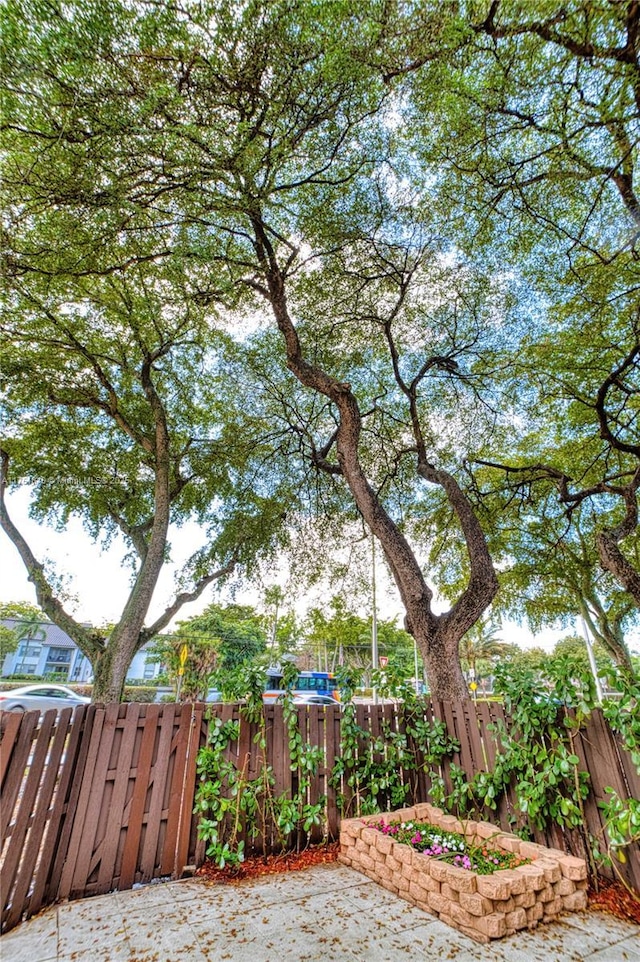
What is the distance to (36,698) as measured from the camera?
36.5 ft

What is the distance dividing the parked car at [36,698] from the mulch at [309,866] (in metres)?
7.84

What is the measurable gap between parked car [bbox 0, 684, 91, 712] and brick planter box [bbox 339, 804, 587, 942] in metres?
8.68

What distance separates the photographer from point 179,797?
3137mm

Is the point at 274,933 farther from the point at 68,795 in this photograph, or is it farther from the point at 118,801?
the point at 68,795

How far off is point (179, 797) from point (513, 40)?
720 cm

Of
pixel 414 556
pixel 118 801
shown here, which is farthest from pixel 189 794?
pixel 414 556

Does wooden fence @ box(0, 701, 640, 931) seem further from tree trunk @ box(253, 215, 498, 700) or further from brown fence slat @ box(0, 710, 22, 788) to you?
tree trunk @ box(253, 215, 498, 700)

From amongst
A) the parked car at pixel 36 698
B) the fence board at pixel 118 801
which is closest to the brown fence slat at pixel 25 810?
the fence board at pixel 118 801

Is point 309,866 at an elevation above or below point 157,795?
below

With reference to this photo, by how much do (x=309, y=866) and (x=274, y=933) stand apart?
3.41 ft

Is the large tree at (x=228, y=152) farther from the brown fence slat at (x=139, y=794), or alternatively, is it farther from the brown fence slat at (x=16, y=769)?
the brown fence slat at (x=16, y=769)

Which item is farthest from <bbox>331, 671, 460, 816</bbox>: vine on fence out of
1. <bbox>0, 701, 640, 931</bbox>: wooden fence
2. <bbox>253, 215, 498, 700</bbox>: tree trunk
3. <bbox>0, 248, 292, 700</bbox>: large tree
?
<bbox>0, 248, 292, 700</bbox>: large tree

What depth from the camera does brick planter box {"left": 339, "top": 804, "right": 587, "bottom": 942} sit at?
2322mm

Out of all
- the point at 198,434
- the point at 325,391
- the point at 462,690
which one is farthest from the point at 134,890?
the point at 198,434
